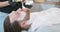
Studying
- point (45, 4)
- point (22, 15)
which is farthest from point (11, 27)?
point (45, 4)

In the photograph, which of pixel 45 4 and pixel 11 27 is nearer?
pixel 11 27

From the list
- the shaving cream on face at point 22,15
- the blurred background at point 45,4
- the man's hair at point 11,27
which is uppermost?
the shaving cream on face at point 22,15

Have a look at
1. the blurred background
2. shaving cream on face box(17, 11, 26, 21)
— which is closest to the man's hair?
shaving cream on face box(17, 11, 26, 21)

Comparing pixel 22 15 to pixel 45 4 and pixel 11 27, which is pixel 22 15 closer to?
pixel 11 27

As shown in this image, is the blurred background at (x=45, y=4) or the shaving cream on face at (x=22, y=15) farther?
the blurred background at (x=45, y=4)

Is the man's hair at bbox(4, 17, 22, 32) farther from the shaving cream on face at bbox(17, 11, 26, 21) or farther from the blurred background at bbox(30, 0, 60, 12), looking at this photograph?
the blurred background at bbox(30, 0, 60, 12)

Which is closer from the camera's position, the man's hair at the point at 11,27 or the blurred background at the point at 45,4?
the man's hair at the point at 11,27

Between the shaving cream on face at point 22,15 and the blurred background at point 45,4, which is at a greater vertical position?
the shaving cream on face at point 22,15

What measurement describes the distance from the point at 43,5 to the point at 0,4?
2.49 ft

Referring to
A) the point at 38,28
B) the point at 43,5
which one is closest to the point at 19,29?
the point at 38,28

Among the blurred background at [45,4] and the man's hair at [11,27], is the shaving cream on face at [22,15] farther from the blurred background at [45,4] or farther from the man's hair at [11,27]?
the blurred background at [45,4]

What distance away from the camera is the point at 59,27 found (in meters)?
0.78

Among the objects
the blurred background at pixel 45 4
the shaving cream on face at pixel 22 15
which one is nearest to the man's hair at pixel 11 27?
the shaving cream on face at pixel 22 15

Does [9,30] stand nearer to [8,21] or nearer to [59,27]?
[8,21]
